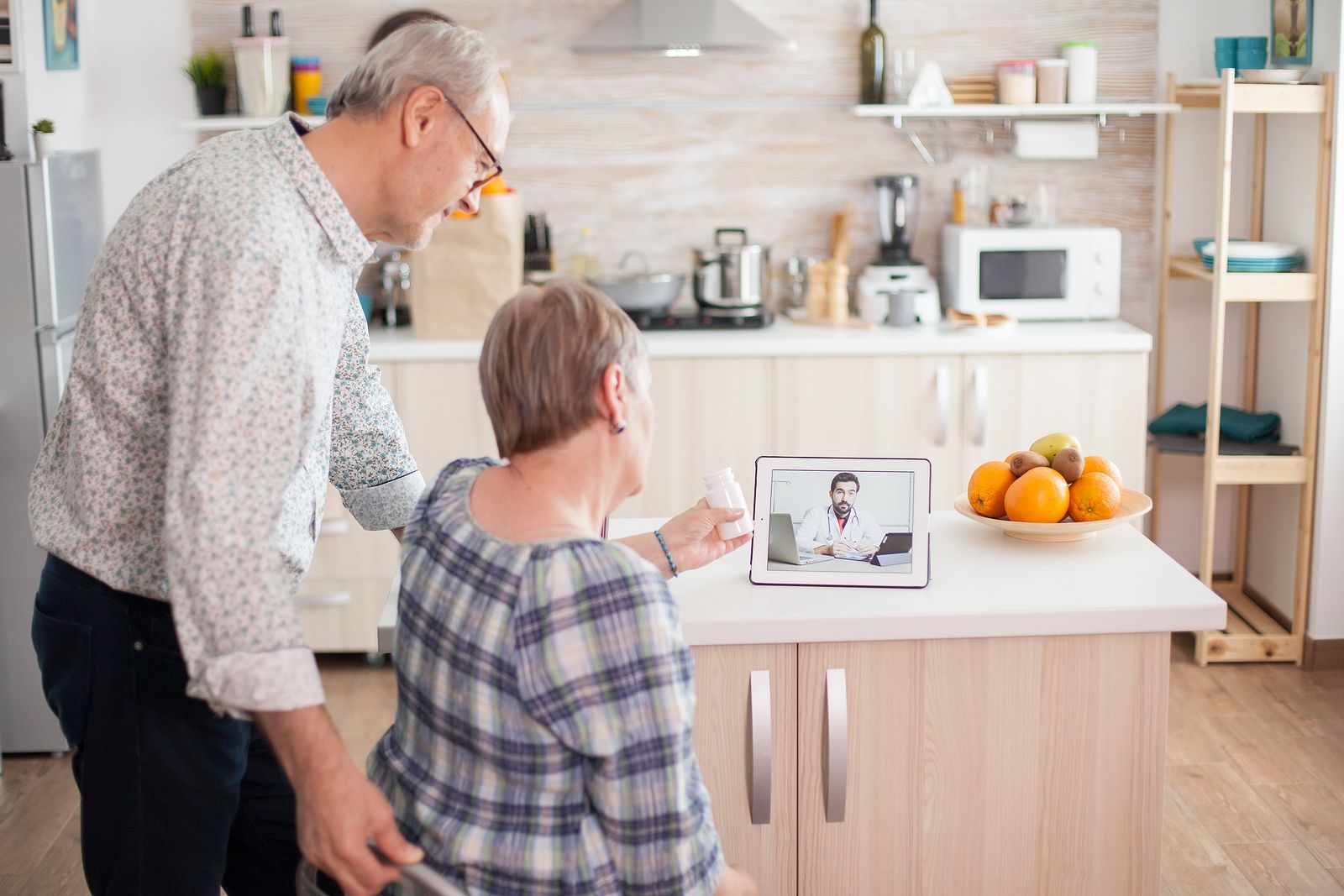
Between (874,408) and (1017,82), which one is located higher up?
(1017,82)

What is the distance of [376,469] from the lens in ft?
6.03

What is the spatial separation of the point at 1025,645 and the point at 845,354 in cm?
198

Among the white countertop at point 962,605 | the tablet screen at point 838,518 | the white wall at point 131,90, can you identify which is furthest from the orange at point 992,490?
the white wall at point 131,90

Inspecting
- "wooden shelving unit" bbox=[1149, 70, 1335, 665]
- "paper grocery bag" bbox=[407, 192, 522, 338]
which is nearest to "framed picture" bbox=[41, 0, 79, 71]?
"paper grocery bag" bbox=[407, 192, 522, 338]

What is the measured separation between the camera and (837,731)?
5.78 ft

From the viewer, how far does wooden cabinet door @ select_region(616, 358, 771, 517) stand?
3.71m

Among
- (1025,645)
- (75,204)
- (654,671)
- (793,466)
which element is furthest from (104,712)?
(75,204)

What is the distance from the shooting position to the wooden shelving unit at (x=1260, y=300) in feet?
A: 11.4

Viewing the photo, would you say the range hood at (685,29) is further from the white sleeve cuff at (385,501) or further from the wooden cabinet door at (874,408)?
the white sleeve cuff at (385,501)

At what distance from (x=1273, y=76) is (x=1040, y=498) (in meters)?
2.08

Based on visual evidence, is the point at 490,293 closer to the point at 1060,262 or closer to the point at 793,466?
the point at 1060,262

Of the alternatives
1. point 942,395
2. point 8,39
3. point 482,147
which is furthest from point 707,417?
point 482,147

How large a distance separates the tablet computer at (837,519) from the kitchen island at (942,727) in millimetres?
37

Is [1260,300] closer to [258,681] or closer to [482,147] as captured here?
[482,147]
